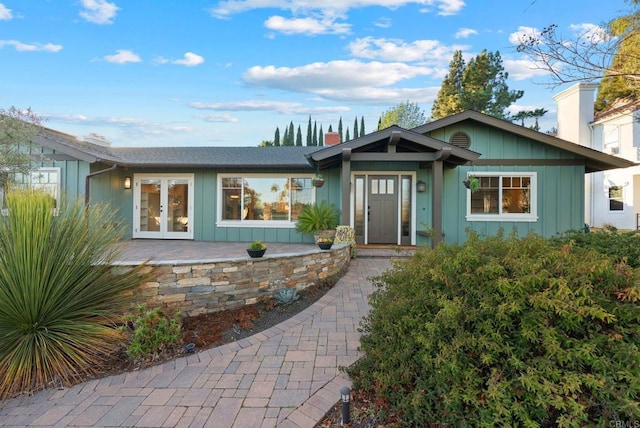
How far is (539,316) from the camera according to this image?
1648 mm

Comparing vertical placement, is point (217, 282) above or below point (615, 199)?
below

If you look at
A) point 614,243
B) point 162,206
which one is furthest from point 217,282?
point 162,206

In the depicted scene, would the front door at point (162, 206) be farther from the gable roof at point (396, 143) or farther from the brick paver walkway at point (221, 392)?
the brick paver walkway at point (221, 392)

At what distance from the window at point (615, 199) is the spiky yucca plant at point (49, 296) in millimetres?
20516

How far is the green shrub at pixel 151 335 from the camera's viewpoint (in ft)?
10.5

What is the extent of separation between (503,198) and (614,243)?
6.10 metres

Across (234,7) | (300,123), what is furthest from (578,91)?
(300,123)

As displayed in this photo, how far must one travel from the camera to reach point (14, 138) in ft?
21.0

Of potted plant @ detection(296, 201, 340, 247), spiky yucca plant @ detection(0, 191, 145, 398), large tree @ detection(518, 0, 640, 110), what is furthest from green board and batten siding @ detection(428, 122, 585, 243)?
spiky yucca plant @ detection(0, 191, 145, 398)

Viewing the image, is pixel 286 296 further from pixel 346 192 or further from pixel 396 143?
pixel 396 143

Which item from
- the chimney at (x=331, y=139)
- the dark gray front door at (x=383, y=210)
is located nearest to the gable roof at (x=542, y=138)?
the dark gray front door at (x=383, y=210)

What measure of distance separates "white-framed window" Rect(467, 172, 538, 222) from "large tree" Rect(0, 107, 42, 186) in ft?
35.8

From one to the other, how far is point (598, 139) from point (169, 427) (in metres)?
21.5

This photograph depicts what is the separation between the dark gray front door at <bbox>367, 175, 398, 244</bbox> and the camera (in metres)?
9.34
